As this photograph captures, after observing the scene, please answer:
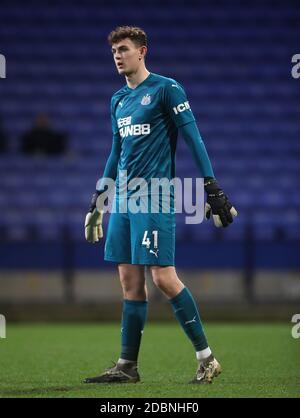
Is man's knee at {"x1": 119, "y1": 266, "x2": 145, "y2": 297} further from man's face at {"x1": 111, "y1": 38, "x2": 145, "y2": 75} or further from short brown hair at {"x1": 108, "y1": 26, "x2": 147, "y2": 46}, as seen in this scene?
short brown hair at {"x1": 108, "y1": 26, "x2": 147, "y2": 46}

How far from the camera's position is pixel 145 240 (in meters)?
5.20

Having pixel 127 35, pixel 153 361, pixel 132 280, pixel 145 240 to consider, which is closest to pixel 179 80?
pixel 153 361

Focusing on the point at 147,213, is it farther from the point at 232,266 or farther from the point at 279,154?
the point at 279,154

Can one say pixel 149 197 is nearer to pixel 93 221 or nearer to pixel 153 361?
pixel 93 221

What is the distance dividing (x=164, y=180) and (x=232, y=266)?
17.6ft

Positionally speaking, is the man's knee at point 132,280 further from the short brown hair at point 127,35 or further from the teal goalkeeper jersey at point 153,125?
the short brown hair at point 127,35

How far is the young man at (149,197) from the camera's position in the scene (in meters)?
5.20

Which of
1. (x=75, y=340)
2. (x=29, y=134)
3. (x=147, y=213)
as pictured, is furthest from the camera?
(x=29, y=134)

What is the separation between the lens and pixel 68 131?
47.0 ft

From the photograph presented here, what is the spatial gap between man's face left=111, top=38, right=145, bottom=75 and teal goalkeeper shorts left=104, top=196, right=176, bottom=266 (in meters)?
0.80

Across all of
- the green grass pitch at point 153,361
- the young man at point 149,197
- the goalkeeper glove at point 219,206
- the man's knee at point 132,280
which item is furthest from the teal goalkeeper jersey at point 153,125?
the green grass pitch at point 153,361

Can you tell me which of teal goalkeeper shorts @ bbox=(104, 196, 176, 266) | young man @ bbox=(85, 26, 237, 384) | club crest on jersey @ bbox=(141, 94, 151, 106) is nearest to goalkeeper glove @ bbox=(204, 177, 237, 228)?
young man @ bbox=(85, 26, 237, 384)

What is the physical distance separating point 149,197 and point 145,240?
245 millimetres
